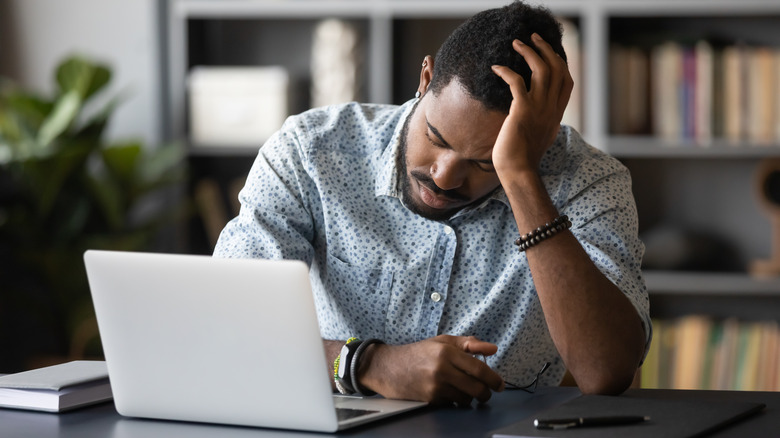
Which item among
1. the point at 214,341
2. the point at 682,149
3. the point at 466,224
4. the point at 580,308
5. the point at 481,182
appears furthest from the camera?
the point at 682,149

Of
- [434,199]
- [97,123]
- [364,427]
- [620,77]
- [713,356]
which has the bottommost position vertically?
[713,356]

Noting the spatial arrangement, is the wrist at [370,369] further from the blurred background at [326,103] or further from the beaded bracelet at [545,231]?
the blurred background at [326,103]

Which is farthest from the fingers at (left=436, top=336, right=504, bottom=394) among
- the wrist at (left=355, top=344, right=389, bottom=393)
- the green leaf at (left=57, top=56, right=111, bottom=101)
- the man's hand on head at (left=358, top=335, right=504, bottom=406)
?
the green leaf at (left=57, top=56, right=111, bottom=101)

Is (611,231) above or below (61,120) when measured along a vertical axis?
below

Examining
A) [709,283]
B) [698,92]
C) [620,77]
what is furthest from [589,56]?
Result: [709,283]

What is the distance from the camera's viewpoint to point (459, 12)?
2.88 metres

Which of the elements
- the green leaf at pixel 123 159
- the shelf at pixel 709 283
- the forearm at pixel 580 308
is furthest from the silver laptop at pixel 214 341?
the green leaf at pixel 123 159

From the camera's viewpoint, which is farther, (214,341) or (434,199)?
(434,199)

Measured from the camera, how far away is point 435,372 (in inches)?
44.0

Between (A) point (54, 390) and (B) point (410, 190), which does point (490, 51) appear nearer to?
(B) point (410, 190)

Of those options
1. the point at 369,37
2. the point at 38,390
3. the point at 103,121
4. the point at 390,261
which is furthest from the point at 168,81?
the point at 38,390

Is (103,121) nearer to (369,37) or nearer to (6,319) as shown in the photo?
(6,319)

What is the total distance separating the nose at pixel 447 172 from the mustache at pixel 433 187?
19mm

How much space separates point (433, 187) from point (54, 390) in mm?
587
